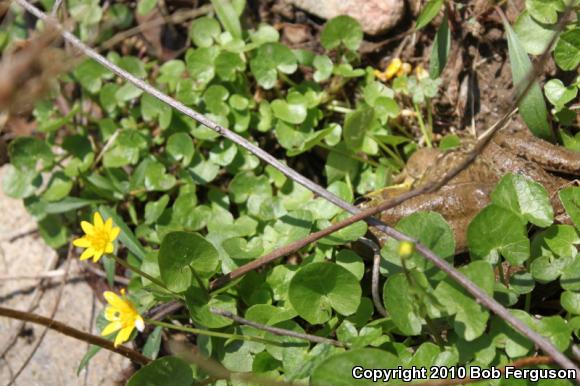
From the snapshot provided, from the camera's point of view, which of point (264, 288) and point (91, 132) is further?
point (91, 132)

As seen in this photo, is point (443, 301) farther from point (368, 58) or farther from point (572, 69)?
point (368, 58)

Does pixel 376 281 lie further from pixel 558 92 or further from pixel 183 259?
pixel 558 92

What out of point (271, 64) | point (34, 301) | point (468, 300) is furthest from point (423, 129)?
point (34, 301)

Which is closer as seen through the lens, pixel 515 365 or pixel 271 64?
pixel 515 365

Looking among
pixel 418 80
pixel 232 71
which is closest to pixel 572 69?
pixel 418 80

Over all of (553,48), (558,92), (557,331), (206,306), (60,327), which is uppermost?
(553,48)

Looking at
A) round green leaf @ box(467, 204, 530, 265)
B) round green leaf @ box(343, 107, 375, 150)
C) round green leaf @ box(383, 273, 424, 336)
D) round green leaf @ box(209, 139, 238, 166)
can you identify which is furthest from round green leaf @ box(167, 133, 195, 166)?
round green leaf @ box(467, 204, 530, 265)
